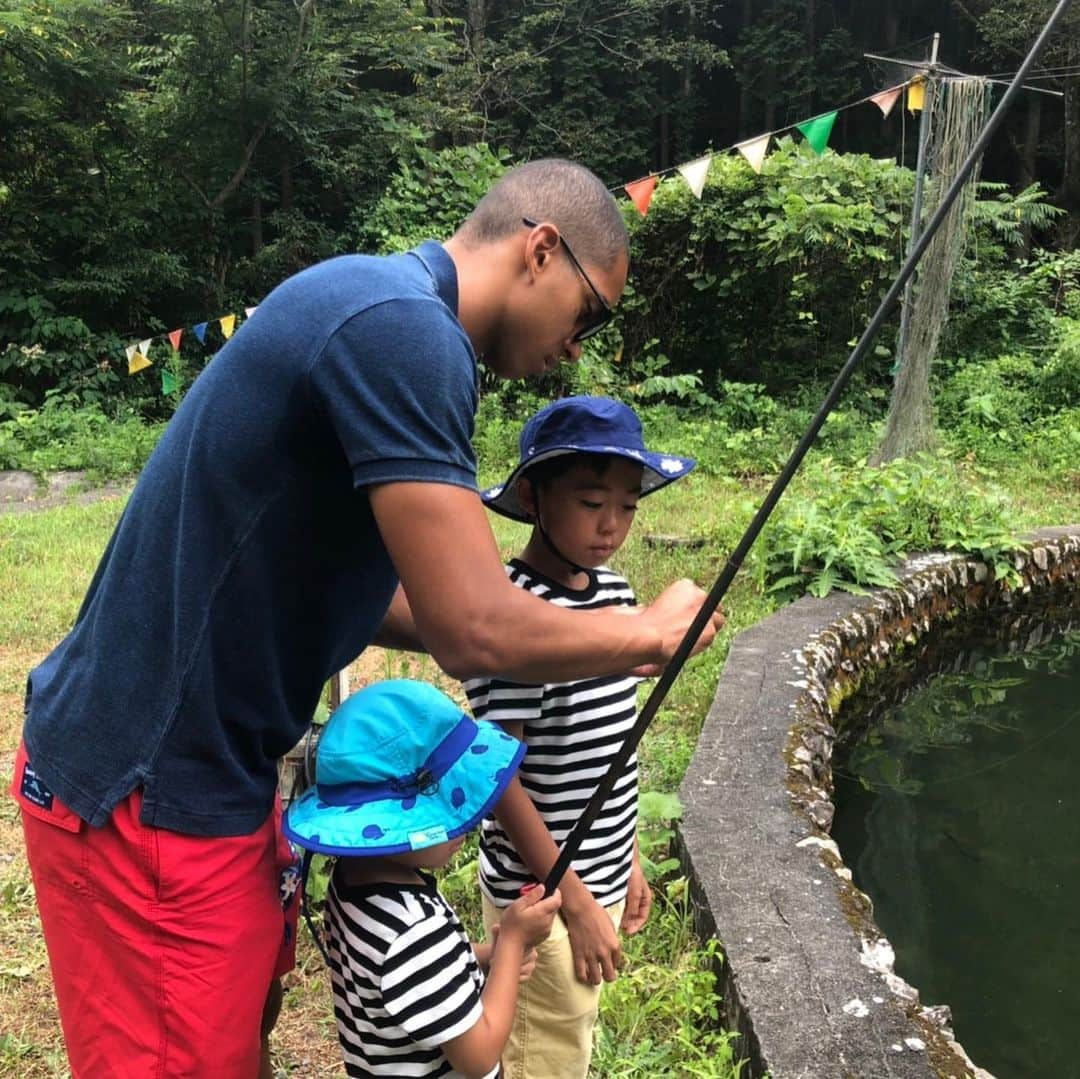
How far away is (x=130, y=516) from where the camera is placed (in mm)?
1264

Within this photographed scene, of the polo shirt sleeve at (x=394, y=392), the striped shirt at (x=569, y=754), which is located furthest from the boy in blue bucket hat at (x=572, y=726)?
the polo shirt sleeve at (x=394, y=392)

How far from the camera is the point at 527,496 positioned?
73.3 inches

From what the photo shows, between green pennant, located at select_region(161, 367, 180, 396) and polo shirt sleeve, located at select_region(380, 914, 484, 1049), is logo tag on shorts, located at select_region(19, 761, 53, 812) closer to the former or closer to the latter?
polo shirt sleeve, located at select_region(380, 914, 484, 1049)

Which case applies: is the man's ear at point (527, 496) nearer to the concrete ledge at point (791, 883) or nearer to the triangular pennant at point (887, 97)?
the concrete ledge at point (791, 883)

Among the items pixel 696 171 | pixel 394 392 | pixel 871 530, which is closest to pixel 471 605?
pixel 394 392

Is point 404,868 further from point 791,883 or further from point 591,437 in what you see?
point 791,883

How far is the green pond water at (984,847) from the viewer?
2.90 metres

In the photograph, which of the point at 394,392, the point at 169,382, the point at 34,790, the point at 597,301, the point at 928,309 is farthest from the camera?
the point at 169,382

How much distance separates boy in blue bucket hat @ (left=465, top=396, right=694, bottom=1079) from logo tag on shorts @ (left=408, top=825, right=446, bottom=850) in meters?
0.36

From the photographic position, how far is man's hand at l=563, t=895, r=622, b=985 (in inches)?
64.9

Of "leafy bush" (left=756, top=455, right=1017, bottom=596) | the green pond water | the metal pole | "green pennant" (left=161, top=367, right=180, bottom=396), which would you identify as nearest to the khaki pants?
the green pond water

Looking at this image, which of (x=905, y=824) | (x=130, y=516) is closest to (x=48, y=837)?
(x=130, y=516)

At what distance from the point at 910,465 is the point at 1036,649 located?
1.44 metres

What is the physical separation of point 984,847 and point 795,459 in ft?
9.88
